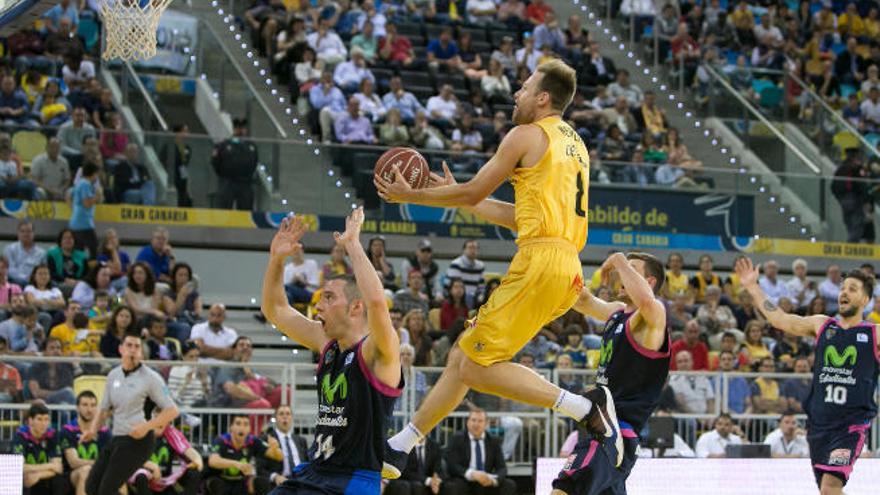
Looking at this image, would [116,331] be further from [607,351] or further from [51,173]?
[607,351]

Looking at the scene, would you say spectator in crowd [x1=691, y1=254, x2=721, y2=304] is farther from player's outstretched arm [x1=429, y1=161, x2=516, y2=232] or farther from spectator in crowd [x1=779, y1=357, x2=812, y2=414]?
player's outstretched arm [x1=429, y1=161, x2=516, y2=232]

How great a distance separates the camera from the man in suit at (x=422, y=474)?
17531 mm

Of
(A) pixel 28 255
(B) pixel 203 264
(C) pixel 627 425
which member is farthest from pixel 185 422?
(C) pixel 627 425

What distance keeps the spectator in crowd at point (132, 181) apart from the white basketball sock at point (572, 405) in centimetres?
1284

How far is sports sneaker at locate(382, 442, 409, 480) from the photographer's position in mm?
9773

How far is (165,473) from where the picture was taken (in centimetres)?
1678

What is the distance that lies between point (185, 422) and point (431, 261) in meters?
5.51

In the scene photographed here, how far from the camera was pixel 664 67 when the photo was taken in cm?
2978

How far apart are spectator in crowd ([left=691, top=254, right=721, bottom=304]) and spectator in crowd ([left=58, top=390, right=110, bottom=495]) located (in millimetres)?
9964

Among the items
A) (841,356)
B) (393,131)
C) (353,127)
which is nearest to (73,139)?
(353,127)

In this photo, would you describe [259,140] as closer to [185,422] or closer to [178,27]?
[178,27]

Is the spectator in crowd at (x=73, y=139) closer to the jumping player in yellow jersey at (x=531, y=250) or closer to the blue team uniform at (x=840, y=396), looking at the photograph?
the blue team uniform at (x=840, y=396)

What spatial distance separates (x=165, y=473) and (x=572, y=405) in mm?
7860

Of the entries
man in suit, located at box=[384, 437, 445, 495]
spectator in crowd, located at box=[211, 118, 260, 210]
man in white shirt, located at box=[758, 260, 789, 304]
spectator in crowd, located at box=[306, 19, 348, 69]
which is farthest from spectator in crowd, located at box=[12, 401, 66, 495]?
man in white shirt, located at box=[758, 260, 789, 304]
